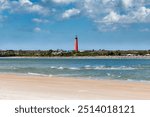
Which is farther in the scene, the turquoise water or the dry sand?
the turquoise water

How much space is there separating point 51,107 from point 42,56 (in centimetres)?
18727

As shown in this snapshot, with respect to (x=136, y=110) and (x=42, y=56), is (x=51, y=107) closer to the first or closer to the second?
(x=136, y=110)

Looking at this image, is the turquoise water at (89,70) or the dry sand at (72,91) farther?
the turquoise water at (89,70)

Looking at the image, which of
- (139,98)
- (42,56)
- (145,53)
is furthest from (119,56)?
(139,98)

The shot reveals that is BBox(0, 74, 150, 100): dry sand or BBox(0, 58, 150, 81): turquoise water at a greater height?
BBox(0, 74, 150, 100): dry sand

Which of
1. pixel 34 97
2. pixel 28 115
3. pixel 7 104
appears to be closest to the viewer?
pixel 28 115

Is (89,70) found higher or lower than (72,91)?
lower

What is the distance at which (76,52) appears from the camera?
189125 millimetres

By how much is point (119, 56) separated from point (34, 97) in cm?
17241

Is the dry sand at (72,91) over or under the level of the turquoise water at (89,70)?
over

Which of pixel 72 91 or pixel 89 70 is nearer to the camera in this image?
pixel 72 91

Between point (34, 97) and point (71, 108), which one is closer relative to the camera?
point (71, 108)

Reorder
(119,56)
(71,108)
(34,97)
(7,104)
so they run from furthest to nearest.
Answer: (119,56), (34,97), (7,104), (71,108)

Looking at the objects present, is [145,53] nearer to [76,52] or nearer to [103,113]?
[76,52]
